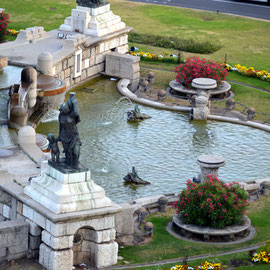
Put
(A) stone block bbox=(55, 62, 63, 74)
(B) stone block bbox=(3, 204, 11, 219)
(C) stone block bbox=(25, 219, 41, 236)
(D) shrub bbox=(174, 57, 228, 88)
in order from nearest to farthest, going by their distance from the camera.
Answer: (C) stone block bbox=(25, 219, 41, 236) < (B) stone block bbox=(3, 204, 11, 219) < (A) stone block bbox=(55, 62, 63, 74) < (D) shrub bbox=(174, 57, 228, 88)

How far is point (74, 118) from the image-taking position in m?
33.7

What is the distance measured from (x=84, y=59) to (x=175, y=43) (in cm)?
1179

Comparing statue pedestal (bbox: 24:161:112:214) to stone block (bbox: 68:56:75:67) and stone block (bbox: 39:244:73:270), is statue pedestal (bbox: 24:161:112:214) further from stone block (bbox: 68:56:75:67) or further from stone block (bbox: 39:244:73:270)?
stone block (bbox: 68:56:75:67)

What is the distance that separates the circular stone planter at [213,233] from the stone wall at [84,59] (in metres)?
21.2

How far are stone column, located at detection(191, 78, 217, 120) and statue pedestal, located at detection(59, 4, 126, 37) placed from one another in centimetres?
970

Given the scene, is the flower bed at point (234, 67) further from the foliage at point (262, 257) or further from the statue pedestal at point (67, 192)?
the statue pedestal at point (67, 192)

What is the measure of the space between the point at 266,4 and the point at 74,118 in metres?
56.5

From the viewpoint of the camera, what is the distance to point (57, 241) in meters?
33.0

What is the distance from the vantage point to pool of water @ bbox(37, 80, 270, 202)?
147 feet

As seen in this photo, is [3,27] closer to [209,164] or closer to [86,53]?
[86,53]

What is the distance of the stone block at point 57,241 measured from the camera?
33031 millimetres

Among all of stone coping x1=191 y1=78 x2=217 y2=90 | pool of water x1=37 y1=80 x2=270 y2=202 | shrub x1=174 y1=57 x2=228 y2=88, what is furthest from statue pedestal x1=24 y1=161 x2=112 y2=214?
shrub x1=174 y1=57 x2=228 y2=88

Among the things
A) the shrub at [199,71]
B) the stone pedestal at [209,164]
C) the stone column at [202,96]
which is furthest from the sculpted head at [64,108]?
the shrub at [199,71]


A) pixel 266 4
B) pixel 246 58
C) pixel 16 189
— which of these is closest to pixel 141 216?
pixel 16 189
